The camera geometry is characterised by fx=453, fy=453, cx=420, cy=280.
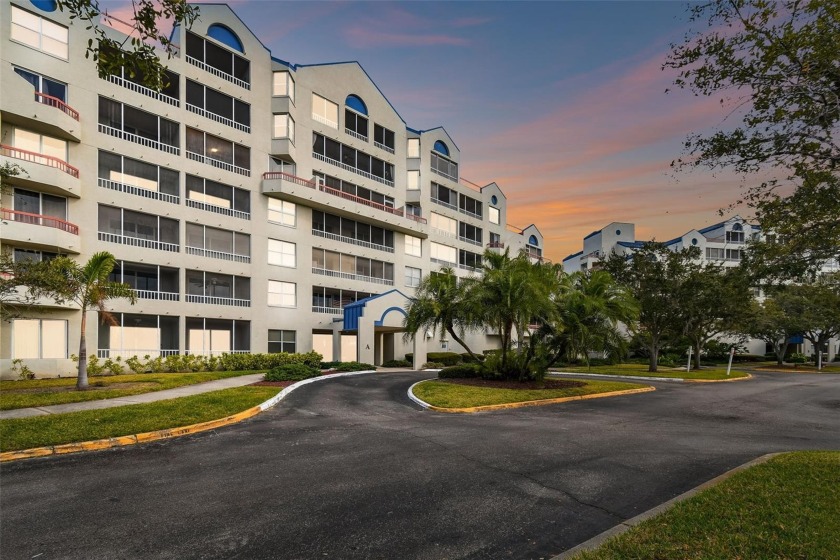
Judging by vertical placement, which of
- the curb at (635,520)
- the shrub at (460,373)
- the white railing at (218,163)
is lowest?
the shrub at (460,373)

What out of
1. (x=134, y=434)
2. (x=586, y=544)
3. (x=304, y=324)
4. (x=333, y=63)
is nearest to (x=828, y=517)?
(x=586, y=544)

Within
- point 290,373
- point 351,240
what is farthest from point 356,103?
point 290,373

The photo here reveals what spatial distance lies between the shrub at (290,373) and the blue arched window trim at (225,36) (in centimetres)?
2427

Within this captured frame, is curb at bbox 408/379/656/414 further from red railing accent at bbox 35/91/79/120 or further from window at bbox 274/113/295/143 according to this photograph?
red railing accent at bbox 35/91/79/120

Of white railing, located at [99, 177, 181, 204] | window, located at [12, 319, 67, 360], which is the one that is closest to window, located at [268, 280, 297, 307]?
white railing, located at [99, 177, 181, 204]

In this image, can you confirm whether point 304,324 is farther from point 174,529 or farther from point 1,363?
point 174,529

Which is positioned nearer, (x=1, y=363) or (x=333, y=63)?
(x=1, y=363)

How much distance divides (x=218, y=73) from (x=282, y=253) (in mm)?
13463

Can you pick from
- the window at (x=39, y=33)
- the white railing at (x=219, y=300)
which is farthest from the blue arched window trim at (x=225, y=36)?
the white railing at (x=219, y=300)

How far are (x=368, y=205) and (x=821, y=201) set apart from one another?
113 feet

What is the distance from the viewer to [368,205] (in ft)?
134

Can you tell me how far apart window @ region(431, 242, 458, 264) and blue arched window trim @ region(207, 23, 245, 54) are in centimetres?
2532

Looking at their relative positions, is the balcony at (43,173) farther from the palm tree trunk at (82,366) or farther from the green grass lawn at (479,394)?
the green grass lawn at (479,394)

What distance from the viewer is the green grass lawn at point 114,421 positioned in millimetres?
9930
